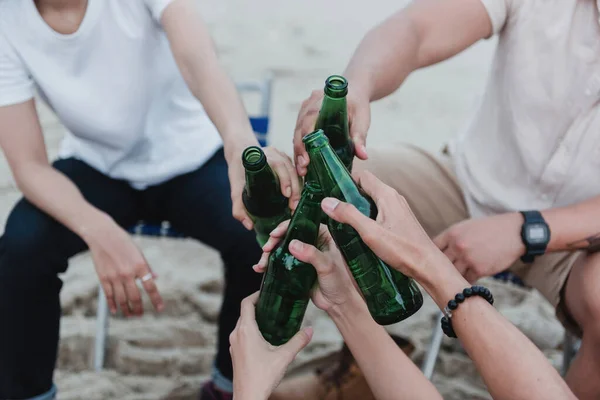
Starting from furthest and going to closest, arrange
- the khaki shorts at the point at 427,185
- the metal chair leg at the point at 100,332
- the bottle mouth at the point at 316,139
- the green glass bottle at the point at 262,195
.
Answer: the metal chair leg at the point at 100,332 → the khaki shorts at the point at 427,185 → the green glass bottle at the point at 262,195 → the bottle mouth at the point at 316,139

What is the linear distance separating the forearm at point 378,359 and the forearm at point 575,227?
570mm

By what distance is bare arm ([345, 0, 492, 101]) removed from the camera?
1.92 meters

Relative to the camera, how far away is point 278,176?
1561mm

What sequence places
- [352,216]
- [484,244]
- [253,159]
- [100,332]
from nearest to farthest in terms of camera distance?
[352,216] → [253,159] → [484,244] → [100,332]

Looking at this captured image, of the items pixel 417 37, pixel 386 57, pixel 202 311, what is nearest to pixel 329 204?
pixel 386 57

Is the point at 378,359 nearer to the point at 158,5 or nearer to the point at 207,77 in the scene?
the point at 207,77

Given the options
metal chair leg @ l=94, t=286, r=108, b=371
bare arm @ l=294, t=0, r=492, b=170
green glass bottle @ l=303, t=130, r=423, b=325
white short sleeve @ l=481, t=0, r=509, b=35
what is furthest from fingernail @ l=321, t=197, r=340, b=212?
metal chair leg @ l=94, t=286, r=108, b=371

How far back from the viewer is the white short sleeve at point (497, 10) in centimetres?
196

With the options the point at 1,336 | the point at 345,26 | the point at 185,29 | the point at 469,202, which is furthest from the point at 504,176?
the point at 345,26

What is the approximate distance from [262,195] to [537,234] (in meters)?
0.73

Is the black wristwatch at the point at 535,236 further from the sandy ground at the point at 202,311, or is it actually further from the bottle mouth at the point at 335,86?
the sandy ground at the point at 202,311

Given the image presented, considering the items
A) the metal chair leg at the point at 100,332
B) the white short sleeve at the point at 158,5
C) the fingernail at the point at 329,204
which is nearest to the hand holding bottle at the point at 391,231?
the fingernail at the point at 329,204

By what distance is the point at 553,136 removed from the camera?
1.97m

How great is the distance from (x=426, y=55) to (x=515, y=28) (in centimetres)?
25
